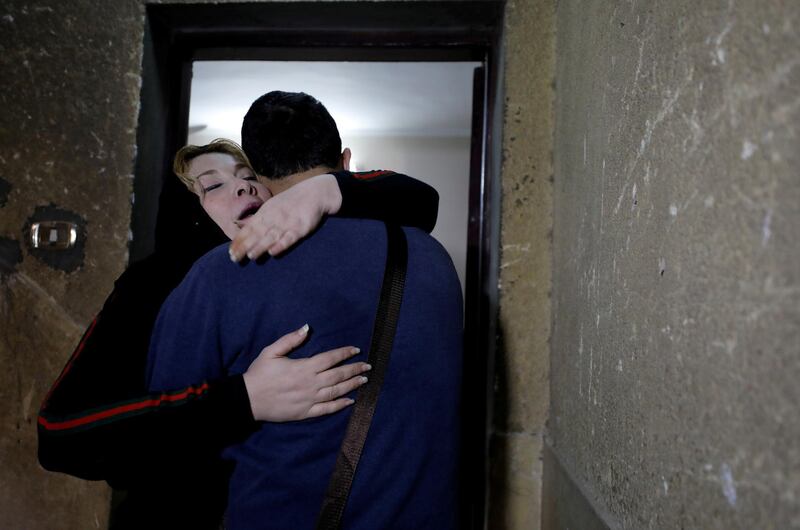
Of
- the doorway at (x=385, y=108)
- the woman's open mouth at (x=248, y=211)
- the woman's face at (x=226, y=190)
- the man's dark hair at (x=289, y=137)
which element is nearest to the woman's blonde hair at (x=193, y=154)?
the woman's face at (x=226, y=190)

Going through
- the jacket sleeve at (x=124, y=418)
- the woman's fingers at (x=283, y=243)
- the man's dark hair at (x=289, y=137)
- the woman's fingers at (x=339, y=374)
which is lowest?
the jacket sleeve at (x=124, y=418)

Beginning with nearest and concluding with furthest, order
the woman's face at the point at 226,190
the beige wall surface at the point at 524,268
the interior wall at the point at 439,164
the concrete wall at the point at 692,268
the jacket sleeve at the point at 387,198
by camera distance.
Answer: the concrete wall at the point at 692,268, the jacket sleeve at the point at 387,198, the woman's face at the point at 226,190, the beige wall surface at the point at 524,268, the interior wall at the point at 439,164

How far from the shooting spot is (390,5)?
1899mm

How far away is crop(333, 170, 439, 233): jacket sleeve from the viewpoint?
1051 millimetres

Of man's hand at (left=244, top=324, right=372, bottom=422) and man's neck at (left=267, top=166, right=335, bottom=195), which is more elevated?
man's neck at (left=267, top=166, right=335, bottom=195)

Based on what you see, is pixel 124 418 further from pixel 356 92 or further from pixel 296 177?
pixel 356 92

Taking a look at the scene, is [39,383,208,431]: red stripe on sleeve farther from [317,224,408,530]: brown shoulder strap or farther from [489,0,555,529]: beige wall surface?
[489,0,555,529]: beige wall surface

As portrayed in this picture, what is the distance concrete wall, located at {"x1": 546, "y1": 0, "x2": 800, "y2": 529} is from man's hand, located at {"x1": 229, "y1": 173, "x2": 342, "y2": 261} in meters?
0.49

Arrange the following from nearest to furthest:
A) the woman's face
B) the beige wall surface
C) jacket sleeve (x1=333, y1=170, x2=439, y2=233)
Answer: jacket sleeve (x1=333, y1=170, x2=439, y2=233)
the woman's face
the beige wall surface

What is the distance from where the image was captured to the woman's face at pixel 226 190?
1.58 meters

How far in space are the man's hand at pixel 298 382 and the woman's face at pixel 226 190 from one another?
73 centimetres

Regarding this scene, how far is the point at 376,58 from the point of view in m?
2.13

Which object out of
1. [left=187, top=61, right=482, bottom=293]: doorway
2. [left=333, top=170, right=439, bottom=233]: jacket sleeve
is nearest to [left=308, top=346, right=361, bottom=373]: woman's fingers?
[left=333, top=170, right=439, bottom=233]: jacket sleeve

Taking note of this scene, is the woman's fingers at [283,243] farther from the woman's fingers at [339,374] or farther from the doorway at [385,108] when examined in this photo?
the doorway at [385,108]
